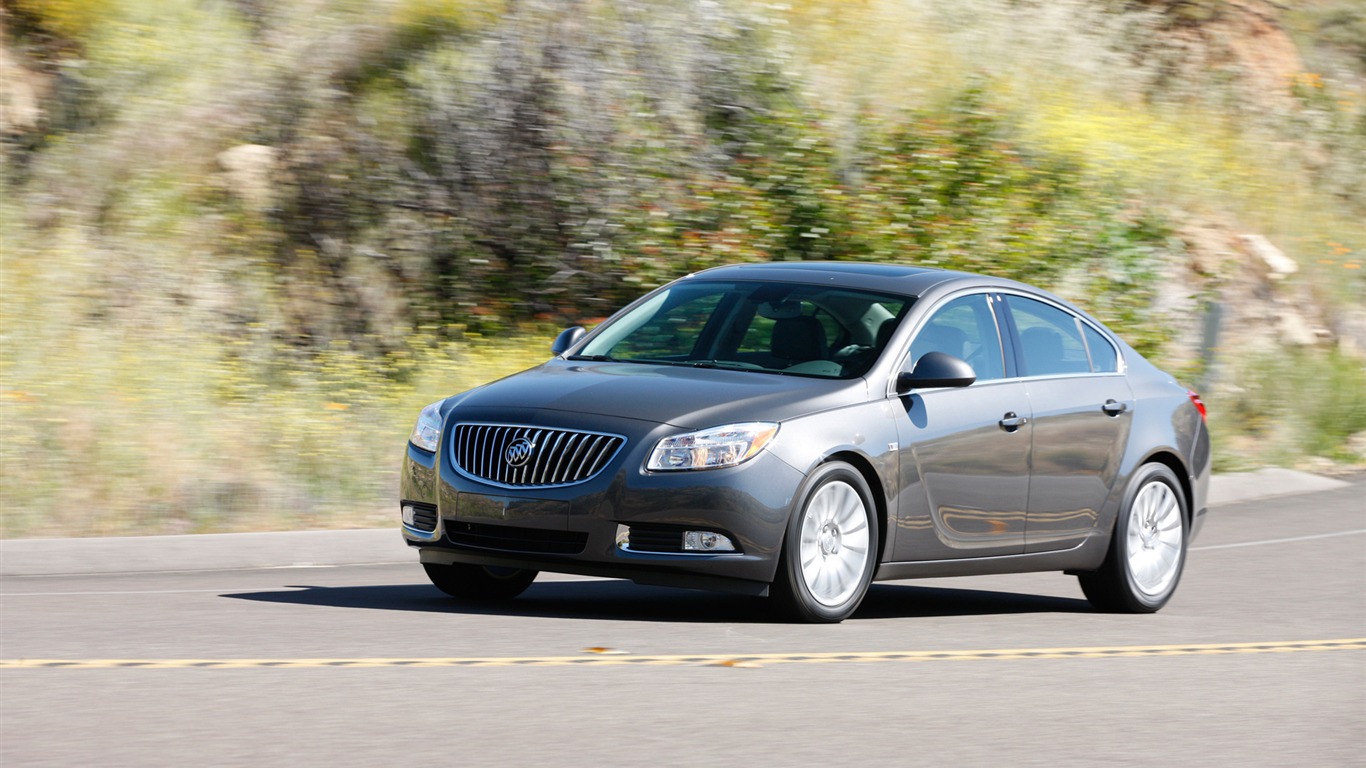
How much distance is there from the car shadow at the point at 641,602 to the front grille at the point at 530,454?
0.72m

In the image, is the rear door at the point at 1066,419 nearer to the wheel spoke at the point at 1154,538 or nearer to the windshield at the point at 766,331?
the wheel spoke at the point at 1154,538

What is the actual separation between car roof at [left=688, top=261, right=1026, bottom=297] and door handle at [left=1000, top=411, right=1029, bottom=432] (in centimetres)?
72

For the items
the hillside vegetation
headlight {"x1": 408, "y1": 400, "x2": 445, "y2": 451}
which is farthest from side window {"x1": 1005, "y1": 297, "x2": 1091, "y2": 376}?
the hillside vegetation

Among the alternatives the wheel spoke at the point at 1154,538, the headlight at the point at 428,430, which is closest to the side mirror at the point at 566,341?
the headlight at the point at 428,430

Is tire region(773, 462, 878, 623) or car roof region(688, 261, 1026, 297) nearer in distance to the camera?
tire region(773, 462, 878, 623)

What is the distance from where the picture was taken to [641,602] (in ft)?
31.0

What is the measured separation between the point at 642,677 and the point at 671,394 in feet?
5.45

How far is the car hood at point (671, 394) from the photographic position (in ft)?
27.3

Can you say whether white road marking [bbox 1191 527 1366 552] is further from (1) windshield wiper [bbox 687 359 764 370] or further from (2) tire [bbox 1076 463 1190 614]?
(1) windshield wiper [bbox 687 359 764 370]

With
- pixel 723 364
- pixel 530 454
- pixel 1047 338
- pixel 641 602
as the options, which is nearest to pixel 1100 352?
pixel 1047 338

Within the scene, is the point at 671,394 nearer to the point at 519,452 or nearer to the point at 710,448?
the point at 710,448

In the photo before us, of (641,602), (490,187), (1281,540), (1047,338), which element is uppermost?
(1047,338)

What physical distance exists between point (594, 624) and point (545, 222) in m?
9.60

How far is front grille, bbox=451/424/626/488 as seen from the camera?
27.1ft
